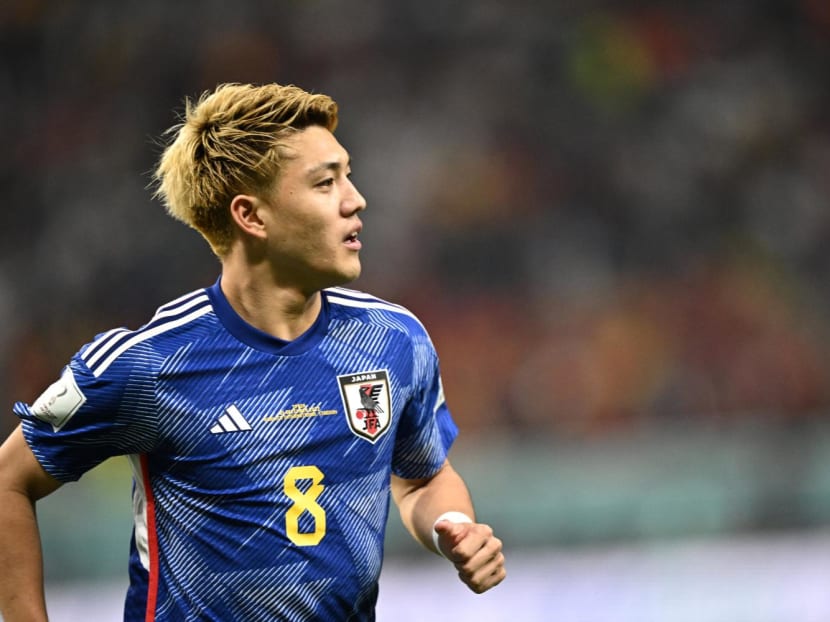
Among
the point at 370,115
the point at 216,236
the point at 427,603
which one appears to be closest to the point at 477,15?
the point at 370,115

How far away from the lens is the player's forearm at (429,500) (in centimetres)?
302

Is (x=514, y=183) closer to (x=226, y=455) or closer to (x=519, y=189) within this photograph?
(x=519, y=189)

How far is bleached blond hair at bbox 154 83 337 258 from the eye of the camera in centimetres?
282

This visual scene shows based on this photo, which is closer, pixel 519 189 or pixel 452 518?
pixel 452 518

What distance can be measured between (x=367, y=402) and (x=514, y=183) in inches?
276

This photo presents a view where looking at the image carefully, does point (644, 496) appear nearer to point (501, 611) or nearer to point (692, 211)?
point (501, 611)

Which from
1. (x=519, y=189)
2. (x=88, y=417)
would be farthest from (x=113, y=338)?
(x=519, y=189)

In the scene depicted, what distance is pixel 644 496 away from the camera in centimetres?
660

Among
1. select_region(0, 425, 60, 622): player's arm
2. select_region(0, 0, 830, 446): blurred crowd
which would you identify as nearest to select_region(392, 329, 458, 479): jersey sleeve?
select_region(0, 425, 60, 622): player's arm

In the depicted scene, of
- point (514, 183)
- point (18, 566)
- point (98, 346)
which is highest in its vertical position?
point (514, 183)

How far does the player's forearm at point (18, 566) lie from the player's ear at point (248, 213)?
785 millimetres

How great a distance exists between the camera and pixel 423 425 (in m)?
3.05

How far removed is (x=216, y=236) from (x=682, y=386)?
6.11m

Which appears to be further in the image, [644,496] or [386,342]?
[644,496]
